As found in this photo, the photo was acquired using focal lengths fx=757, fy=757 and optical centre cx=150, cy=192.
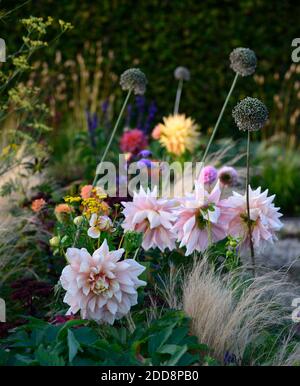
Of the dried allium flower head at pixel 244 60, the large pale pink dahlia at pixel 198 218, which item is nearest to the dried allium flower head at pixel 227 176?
the dried allium flower head at pixel 244 60

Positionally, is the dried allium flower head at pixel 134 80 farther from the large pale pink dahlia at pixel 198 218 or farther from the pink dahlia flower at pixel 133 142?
the pink dahlia flower at pixel 133 142

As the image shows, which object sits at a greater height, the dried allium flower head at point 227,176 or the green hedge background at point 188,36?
the green hedge background at point 188,36

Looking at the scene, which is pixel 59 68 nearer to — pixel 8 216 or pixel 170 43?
pixel 170 43

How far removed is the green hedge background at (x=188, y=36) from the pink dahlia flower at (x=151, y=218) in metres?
5.12

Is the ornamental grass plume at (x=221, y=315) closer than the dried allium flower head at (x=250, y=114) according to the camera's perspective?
Yes

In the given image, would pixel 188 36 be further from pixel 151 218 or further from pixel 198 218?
pixel 151 218

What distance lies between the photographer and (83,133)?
5.93 meters

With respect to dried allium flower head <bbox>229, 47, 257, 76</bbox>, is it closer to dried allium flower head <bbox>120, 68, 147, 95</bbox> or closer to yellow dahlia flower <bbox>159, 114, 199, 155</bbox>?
dried allium flower head <bbox>120, 68, 147, 95</bbox>

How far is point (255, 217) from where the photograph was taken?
3.29 m

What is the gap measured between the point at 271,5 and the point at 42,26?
4.51 m

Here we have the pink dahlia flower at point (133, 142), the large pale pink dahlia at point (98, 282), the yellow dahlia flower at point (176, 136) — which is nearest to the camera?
the large pale pink dahlia at point (98, 282)

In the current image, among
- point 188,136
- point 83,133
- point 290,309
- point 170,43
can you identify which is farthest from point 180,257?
point 170,43

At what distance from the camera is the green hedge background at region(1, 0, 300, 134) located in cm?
817

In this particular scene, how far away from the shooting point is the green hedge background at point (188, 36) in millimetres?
8172
